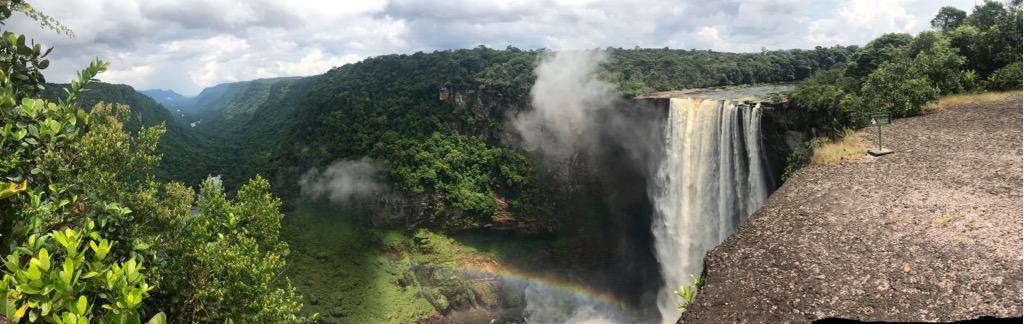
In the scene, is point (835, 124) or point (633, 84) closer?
point (835, 124)

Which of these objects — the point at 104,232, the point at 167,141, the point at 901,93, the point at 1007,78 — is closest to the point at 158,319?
the point at 104,232

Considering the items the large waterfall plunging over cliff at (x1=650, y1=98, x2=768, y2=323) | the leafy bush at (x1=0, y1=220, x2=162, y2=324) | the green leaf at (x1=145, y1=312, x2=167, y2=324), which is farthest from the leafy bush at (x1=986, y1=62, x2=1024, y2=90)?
the leafy bush at (x1=0, y1=220, x2=162, y2=324)

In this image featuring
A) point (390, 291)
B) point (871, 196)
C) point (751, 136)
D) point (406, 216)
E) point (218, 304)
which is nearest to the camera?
point (218, 304)

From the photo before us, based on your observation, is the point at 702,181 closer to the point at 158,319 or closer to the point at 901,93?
the point at 901,93

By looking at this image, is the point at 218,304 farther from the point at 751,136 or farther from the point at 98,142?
the point at 751,136

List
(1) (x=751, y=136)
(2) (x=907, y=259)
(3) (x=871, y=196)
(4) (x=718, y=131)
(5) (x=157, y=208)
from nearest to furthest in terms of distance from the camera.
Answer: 1. (2) (x=907, y=259)
2. (5) (x=157, y=208)
3. (3) (x=871, y=196)
4. (1) (x=751, y=136)
5. (4) (x=718, y=131)

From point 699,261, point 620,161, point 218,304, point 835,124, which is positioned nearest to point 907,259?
point 835,124
